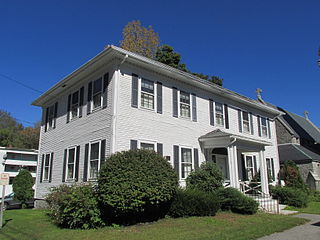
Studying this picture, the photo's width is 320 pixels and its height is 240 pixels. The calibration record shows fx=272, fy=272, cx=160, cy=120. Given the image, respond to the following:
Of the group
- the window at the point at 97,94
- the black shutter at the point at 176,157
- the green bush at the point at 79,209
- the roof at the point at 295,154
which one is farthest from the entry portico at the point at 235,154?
the roof at the point at 295,154

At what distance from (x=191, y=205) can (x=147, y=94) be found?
5.53 metres

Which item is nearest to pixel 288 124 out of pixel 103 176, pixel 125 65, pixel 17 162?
pixel 125 65

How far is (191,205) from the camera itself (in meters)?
11.0

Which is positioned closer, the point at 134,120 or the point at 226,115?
the point at 134,120

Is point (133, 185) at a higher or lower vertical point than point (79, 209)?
higher

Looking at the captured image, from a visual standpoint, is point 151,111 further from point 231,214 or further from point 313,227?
point 313,227

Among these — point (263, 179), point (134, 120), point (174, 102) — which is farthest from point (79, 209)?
point (263, 179)

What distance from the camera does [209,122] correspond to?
15945mm

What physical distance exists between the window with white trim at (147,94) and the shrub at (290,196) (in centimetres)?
953

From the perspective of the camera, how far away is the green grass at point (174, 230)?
7.91 m

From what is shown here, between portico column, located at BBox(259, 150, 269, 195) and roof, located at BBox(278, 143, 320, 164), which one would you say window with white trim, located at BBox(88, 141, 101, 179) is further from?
roof, located at BBox(278, 143, 320, 164)

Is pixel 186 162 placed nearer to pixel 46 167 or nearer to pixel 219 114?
pixel 219 114

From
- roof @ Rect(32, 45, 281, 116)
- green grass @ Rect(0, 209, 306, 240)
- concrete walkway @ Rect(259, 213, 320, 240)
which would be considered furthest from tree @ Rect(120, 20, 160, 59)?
concrete walkway @ Rect(259, 213, 320, 240)

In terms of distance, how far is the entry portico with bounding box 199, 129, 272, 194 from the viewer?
14.0m
